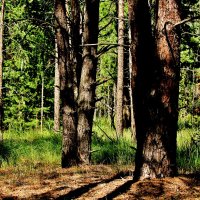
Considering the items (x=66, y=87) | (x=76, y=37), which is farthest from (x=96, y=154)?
(x=76, y=37)

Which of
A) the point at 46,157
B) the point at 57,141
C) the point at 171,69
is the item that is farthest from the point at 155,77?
the point at 57,141

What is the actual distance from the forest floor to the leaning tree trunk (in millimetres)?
290

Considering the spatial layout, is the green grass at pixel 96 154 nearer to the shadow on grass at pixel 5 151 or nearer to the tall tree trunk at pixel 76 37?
the shadow on grass at pixel 5 151

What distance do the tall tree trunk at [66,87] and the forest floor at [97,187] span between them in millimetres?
1119

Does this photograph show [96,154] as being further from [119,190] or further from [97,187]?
[119,190]

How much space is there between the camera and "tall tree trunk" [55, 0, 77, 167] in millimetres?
7160

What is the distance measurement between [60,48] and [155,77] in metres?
2.84

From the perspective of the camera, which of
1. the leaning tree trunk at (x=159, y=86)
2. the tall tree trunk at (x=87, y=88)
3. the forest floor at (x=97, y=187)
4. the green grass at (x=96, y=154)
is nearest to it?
the forest floor at (x=97, y=187)

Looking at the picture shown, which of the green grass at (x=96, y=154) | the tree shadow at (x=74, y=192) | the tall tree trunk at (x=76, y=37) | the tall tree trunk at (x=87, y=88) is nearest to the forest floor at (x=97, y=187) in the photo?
the tree shadow at (x=74, y=192)

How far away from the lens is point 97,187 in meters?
4.95

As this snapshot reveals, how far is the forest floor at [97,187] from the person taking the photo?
14.8 ft

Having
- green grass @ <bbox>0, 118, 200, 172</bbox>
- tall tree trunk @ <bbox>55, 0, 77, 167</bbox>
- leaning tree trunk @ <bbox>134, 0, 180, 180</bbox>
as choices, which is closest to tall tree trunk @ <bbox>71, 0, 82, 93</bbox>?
tall tree trunk @ <bbox>55, 0, 77, 167</bbox>

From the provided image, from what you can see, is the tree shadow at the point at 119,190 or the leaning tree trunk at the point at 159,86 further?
the leaning tree trunk at the point at 159,86

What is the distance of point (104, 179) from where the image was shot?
5434mm
